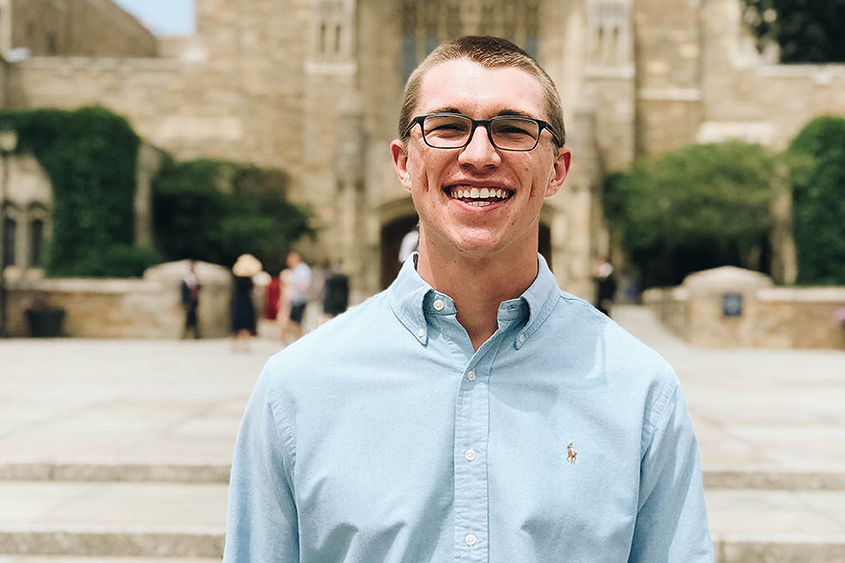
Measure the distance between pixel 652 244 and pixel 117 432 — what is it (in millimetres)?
20586

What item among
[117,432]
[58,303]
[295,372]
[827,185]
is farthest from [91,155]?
[295,372]

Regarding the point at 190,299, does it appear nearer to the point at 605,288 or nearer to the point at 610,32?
the point at 605,288

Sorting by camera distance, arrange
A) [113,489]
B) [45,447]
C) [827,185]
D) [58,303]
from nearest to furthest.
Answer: [113,489] < [45,447] < [58,303] < [827,185]

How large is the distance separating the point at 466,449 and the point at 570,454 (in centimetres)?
17

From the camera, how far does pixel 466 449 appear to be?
1.34 meters

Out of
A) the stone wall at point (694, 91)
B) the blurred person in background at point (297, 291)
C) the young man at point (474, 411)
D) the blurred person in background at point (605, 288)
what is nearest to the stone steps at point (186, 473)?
the young man at point (474, 411)

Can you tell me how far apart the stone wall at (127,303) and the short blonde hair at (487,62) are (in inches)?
655

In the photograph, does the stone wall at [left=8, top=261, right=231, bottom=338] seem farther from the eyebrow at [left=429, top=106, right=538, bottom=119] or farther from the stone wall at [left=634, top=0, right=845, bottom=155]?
the eyebrow at [left=429, top=106, right=538, bottom=119]

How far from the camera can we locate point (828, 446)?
6.23m

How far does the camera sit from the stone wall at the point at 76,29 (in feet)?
93.8

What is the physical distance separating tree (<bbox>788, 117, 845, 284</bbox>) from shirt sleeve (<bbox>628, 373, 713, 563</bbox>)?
24.8m

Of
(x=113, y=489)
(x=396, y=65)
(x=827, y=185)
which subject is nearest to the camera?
(x=113, y=489)

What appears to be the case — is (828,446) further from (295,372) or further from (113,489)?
(295,372)

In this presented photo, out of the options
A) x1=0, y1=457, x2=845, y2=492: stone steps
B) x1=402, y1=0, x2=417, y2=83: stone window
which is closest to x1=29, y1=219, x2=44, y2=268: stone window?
x1=402, y1=0, x2=417, y2=83: stone window
